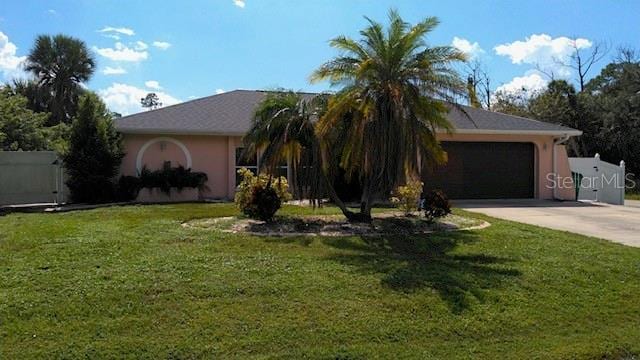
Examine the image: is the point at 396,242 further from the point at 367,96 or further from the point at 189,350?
the point at 189,350

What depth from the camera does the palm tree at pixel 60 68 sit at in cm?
3250

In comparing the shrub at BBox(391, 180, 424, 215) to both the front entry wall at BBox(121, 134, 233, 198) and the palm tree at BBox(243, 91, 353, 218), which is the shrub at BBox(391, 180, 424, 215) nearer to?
the palm tree at BBox(243, 91, 353, 218)

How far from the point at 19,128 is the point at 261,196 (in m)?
19.3

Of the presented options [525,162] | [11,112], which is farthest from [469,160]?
[11,112]

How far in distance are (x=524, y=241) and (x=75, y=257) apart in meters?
7.23

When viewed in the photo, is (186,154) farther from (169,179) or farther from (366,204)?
(366,204)

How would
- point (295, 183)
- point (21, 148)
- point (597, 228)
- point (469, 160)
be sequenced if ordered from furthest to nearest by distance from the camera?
point (21, 148) → point (469, 160) → point (597, 228) → point (295, 183)

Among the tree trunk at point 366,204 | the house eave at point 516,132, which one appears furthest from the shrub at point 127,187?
the house eave at point 516,132

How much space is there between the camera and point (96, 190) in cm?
1809

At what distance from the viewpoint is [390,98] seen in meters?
10.9

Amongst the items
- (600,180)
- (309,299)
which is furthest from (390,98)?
(600,180)

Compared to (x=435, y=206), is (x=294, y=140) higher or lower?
higher

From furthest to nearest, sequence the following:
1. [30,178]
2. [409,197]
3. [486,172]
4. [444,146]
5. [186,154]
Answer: [486,172]
[444,146]
[186,154]
[30,178]
[409,197]

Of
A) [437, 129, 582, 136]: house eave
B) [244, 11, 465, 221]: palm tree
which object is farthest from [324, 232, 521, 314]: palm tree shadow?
[437, 129, 582, 136]: house eave
